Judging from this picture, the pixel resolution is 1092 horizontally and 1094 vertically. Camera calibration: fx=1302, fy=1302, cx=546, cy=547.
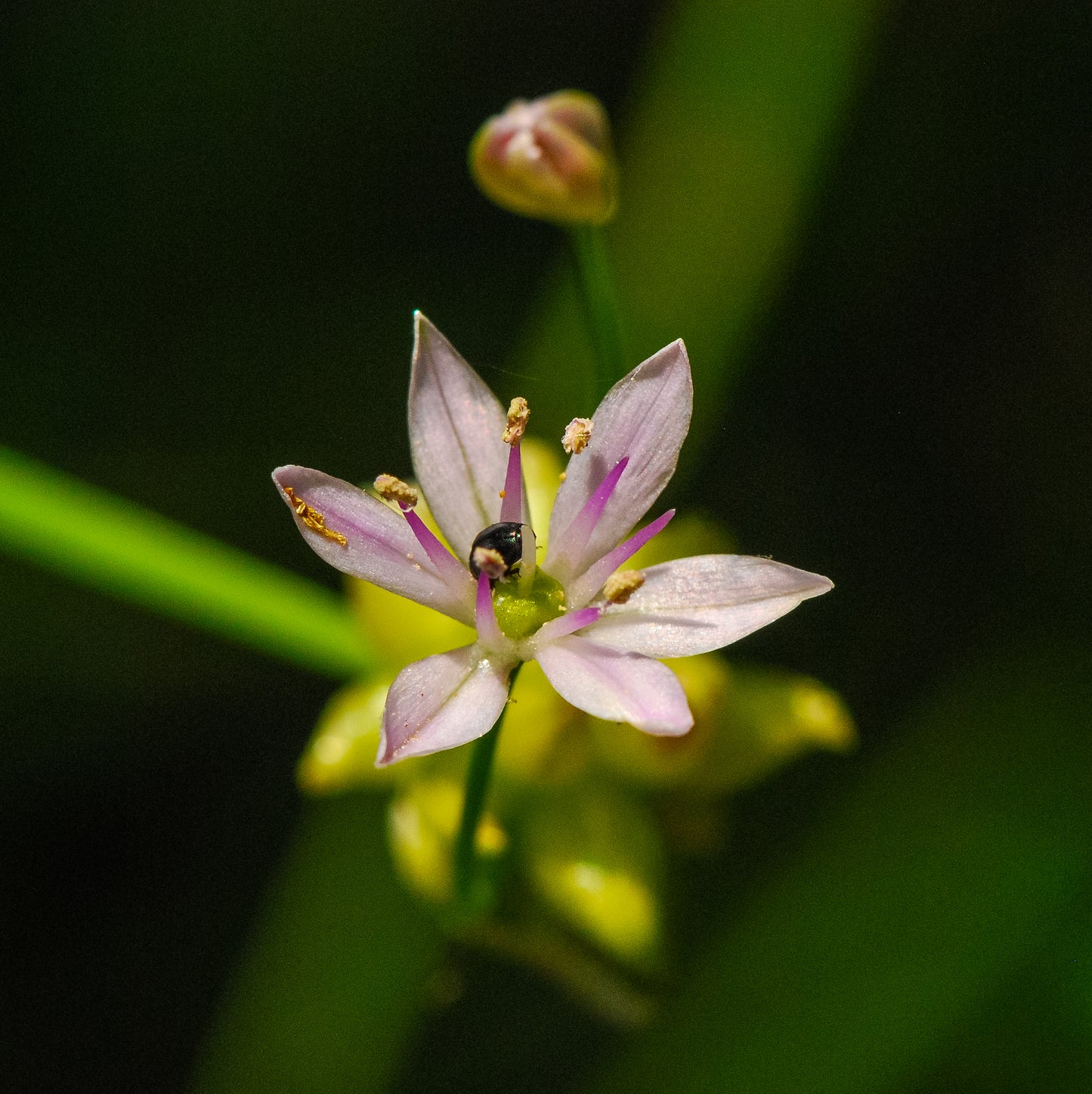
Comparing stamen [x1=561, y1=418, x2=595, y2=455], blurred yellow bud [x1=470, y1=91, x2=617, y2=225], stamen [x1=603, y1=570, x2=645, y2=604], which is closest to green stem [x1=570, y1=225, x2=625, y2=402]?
blurred yellow bud [x1=470, y1=91, x2=617, y2=225]

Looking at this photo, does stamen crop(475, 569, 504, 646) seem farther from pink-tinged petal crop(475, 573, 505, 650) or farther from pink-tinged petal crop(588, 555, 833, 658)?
pink-tinged petal crop(588, 555, 833, 658)

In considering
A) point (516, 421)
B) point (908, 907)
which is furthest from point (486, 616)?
point (908, 907)

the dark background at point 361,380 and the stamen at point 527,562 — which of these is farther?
the dark background at point 361,380

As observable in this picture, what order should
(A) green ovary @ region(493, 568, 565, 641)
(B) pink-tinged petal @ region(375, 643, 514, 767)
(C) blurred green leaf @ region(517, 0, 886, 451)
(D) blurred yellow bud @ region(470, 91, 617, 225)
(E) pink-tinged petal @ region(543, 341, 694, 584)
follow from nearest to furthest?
(B) pink-tinged petal @ region(375, 643, 514, 767) < (E) pink-tinged petal @ region(543, 341, 694, 584) < (A) green ovary @ region(493, 568, 565, 641) < (D) blurred yellow bud @ region(470, 91, 617, 225) < (C) blurred green leaf @ region(517, 0, 886, 451)

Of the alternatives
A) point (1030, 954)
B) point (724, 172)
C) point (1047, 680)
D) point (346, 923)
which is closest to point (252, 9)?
point (724, 172)

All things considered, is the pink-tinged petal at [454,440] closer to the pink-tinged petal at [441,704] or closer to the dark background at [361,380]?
the pink-tinged petal at [441,704]

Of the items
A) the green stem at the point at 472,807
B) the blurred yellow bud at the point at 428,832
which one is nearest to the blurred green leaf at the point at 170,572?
the blurred yellow bud at the point at 428,832

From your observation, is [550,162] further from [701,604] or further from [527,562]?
[701,604]
